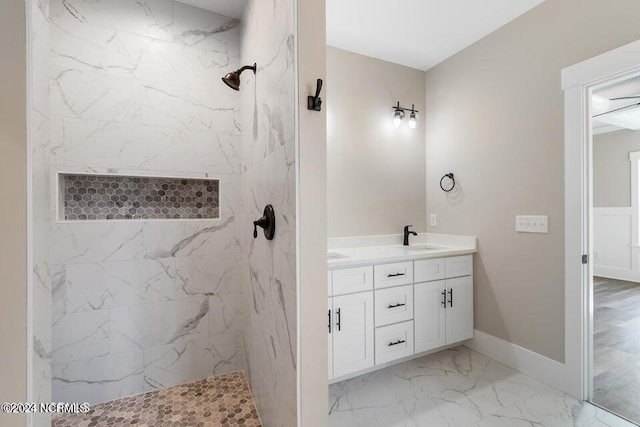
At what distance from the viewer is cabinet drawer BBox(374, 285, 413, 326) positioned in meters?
1.93

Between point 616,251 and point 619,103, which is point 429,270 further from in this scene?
point 616,251

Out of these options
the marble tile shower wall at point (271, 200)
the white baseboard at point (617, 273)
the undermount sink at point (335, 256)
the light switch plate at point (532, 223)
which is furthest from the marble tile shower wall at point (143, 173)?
the white baseboard at point (617, 273)

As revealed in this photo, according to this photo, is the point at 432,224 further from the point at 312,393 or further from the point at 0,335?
the point at 0,335

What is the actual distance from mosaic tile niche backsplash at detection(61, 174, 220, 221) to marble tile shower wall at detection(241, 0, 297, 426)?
16.6 inches

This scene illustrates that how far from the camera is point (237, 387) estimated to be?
193cm

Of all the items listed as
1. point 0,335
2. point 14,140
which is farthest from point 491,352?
point 14,140

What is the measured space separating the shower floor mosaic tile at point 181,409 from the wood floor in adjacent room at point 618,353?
2197 millimetres

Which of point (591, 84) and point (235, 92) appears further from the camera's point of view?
point (235, 92)

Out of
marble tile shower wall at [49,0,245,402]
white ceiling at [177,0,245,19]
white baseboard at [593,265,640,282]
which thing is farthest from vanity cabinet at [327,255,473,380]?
white baseboard at [593,265,640,282]

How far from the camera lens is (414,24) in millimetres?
2156

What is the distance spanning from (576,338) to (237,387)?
89.4 inches

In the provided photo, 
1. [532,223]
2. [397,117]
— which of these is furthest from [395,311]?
[397,117]

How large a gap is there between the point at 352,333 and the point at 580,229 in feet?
5.24

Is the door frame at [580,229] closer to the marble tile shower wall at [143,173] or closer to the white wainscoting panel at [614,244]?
the marble tile shower wall at [143,173]
